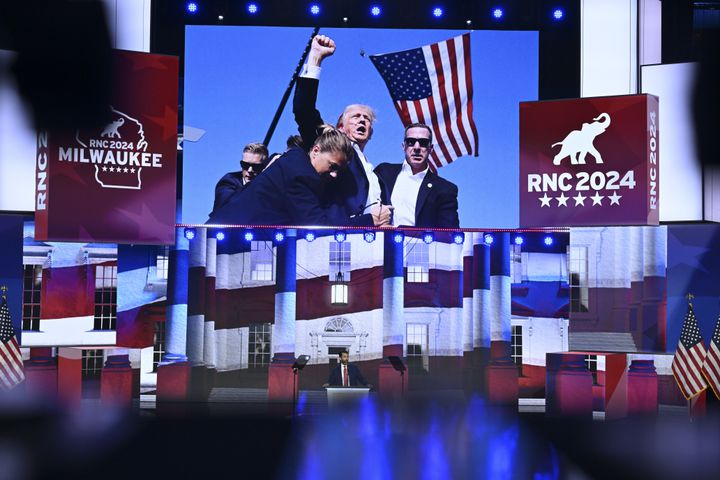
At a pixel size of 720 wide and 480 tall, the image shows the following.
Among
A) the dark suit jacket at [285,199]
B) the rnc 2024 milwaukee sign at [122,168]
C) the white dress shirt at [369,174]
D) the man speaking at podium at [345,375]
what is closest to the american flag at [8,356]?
the rnc 2024 milwaukee sign at [122,168]

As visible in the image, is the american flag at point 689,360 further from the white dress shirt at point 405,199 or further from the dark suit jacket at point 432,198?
the white dress shirt at point 405,199

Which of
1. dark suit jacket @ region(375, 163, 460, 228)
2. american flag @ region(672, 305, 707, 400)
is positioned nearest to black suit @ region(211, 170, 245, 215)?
dark suit jacket @ region(375, 163, 460, 228)

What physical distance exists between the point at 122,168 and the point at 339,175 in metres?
4.53

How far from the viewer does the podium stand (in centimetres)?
1512

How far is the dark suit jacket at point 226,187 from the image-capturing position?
20.0 metres

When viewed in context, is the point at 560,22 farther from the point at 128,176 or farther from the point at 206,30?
the point at 128,176

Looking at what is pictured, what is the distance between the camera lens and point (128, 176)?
19.3m

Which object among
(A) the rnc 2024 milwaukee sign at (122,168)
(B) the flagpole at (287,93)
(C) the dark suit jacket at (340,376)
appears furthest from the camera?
(B) the flagpole at (287,93)

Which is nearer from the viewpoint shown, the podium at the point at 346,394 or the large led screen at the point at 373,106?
the podium at the point at 346,394

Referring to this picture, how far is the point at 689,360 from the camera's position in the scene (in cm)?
1802

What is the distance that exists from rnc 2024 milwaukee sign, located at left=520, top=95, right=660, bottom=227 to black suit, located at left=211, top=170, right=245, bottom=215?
20.1 feet

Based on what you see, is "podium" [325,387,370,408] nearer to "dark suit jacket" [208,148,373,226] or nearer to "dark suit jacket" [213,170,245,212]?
"dark suit jacket" [208,148,373,226]

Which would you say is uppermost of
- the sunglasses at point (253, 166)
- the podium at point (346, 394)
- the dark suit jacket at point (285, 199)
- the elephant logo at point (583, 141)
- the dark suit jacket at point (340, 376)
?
the elephant logo at point (583, 141)

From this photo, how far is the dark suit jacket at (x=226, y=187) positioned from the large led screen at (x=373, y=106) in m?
0.03
